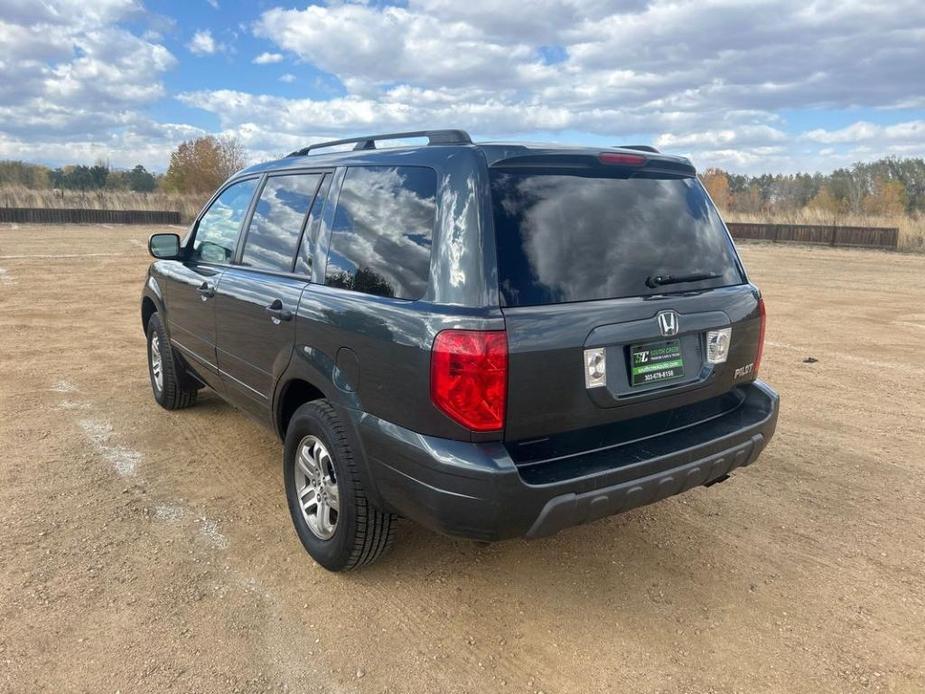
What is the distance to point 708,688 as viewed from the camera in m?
2.48

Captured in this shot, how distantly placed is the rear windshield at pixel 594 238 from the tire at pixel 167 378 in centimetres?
360

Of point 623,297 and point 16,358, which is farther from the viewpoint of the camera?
point 16,358

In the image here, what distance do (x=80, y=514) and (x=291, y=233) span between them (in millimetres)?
1964

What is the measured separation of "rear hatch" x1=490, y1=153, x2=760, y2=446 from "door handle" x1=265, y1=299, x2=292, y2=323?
130cm

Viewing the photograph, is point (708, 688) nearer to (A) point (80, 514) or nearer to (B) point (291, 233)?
(B) point (291, 233)

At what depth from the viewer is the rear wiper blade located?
110 inches

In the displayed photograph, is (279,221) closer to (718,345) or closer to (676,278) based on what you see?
(676,278)

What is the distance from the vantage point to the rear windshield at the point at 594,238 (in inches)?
98.6

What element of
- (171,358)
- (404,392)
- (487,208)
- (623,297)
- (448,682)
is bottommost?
(448,682)

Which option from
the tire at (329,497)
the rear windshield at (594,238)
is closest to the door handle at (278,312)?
the tire at (329,497)

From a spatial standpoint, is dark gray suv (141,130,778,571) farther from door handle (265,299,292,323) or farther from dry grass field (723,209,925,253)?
dry grass field (723,209,925,253)

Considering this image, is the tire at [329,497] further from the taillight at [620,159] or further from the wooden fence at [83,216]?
the wooden fence at [83,216]

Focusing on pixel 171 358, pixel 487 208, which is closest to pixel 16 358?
pixel 171 358

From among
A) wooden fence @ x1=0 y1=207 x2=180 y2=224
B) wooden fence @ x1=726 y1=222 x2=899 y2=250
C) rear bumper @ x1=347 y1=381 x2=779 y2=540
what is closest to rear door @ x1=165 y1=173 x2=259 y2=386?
rear bumper @ x1=347 y1=381 x2=779 y2=540
